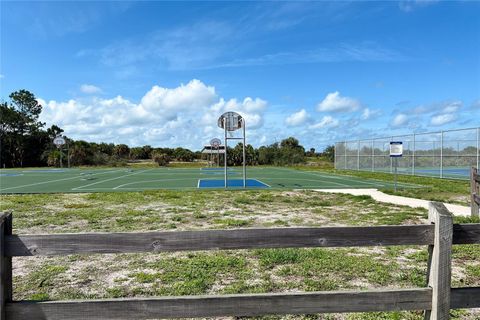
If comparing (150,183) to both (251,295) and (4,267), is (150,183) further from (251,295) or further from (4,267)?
(251,295)

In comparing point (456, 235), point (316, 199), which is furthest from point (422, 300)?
point (316, 199)

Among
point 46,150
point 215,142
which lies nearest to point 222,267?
point 215,142

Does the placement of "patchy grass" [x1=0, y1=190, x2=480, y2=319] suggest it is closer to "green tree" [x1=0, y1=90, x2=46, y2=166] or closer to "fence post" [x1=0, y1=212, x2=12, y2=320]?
"fence post" [x1=0, y1=212, x2=12, y2=320]

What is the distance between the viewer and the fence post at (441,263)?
2.42 m

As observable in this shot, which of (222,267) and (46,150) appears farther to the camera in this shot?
(46,150)

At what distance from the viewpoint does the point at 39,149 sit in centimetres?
4581

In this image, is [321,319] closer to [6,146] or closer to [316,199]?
[316,199]

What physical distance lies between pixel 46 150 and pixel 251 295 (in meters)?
49.1

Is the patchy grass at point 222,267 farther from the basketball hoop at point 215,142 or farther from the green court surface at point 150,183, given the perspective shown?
the basketball hoop at point 215,142

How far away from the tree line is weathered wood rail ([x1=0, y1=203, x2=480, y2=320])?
41.6 metres

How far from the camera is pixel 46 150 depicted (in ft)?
148

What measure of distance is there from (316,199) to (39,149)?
43.9m

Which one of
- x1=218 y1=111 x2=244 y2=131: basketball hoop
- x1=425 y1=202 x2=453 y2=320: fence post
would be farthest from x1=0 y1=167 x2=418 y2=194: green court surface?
x1=425 y1=202 x2=453 y2=320: fence post

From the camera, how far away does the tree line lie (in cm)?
4366
